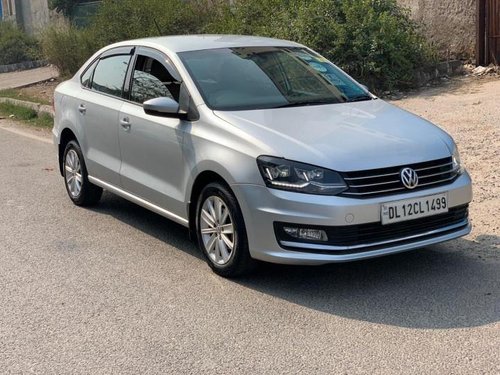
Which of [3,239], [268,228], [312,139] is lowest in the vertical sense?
[3,239]

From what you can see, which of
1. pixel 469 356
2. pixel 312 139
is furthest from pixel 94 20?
pixel 469 356

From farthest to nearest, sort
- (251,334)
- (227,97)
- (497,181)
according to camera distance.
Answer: (497,181), (227,97), (251,334)

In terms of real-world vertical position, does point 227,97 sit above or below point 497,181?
above

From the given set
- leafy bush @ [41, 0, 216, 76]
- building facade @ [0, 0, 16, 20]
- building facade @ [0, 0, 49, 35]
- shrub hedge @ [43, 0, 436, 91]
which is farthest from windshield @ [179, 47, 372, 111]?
building facade @ [0, 0, 16, 20]

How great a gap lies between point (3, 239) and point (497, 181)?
469 centimetres

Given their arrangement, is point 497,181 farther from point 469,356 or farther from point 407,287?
point 469,356

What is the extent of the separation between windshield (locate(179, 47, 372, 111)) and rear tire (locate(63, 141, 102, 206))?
1.86 m

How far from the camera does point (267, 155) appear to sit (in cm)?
483

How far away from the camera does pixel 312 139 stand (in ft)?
16.3

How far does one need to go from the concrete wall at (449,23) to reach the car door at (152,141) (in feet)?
26.8

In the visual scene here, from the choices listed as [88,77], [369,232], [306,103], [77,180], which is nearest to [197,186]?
[306,103]

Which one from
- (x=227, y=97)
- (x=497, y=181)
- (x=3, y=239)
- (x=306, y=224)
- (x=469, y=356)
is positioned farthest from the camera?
(x=497, y=181)

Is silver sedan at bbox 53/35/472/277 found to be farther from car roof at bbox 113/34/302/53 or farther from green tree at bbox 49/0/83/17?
green tree at bbox 49/0/83/17

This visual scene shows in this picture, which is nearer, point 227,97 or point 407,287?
point 407,287
